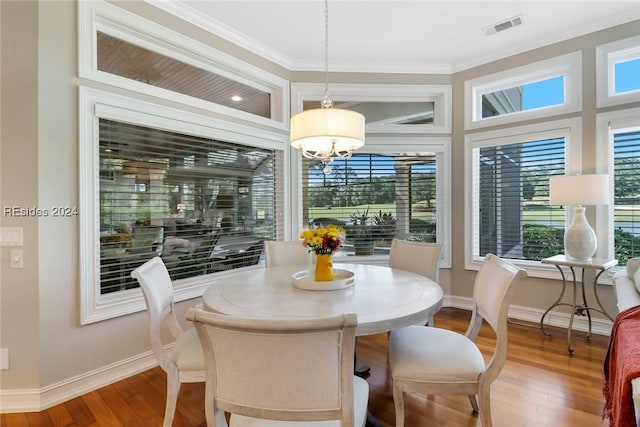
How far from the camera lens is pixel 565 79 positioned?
3416 mm

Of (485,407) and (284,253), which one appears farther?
(284,253)

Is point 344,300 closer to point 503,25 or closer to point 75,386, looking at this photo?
point 75,386

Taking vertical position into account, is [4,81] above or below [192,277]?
above

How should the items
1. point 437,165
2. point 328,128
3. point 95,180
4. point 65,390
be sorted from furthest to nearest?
point 437,165
point 95,180
point 65,390
point 328,128

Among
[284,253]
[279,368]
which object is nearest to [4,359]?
[284,253]

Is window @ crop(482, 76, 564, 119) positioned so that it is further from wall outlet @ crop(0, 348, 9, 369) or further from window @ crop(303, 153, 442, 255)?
wall outlet @ crop(0, 348, 9, 369)

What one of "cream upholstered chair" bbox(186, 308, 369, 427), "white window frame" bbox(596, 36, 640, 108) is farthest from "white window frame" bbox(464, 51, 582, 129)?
"cream upholstered chair" bbox(186, 308, 369, 427)

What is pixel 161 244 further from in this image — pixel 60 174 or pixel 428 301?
pixel 428 301

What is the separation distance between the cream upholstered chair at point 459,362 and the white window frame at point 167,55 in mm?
2623

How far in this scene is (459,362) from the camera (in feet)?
5.24

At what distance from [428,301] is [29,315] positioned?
2488 millimetres

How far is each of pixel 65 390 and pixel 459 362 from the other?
251 centimetres

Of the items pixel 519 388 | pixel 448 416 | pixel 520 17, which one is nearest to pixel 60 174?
pixel 448 416

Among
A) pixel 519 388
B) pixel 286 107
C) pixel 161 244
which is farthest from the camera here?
pixel 286 107
